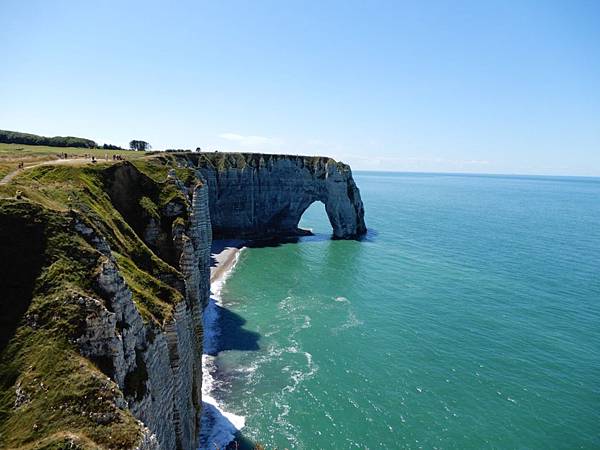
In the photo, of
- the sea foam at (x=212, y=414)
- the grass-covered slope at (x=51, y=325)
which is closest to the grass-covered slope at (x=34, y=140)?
the sea foam at (x=212, y=414)

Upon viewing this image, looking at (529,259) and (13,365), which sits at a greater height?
(13,365)

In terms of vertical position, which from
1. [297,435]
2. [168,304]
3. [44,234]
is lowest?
[297,435]

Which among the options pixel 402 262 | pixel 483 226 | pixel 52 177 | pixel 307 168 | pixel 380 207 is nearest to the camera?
pixel 52 177

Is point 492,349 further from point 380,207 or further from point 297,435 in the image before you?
point 380,207

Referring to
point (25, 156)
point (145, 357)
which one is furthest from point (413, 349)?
point (25, 156)

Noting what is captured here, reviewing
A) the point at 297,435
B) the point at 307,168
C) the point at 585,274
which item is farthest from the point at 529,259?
the point at 297,435

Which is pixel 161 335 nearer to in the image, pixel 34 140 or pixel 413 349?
pixel 413 349

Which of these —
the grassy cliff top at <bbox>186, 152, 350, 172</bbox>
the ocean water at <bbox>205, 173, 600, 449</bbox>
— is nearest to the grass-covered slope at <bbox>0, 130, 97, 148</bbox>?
the grassy cliff top at <bbox>186, 152, 350, 172</bbox>
